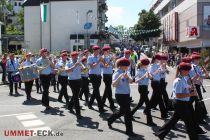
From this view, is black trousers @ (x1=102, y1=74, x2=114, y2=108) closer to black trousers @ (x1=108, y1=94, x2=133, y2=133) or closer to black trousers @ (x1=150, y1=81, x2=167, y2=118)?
black trousers @ (x1=150, y1=81, x2=167, y2=118)

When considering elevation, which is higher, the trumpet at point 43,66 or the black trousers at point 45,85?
the trumpet at point 43,66

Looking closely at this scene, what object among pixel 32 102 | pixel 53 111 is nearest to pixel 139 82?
pixel 53 111

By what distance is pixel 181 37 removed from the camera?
64.1m

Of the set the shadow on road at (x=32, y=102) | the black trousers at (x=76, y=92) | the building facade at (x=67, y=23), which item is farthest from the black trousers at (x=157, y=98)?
the building facade at (x=67, y=23)

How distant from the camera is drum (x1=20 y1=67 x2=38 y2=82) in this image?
16.5 m

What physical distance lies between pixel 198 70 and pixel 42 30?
5675 cm

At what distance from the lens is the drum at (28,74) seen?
54.1 ft

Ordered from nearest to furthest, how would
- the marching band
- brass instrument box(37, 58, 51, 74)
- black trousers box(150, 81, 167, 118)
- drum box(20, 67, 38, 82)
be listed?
the marching band < black trousers box(150, 81, 167, 118) < brass instrument box(37, 58, 51, 74) < drum box(20, 67, 38, 82)

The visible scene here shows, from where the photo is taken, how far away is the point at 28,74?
16547mm

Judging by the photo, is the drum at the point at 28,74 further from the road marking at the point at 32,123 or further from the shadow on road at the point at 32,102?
the road marking at the point at 32,123

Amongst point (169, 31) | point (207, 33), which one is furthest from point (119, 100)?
point (169, 31)

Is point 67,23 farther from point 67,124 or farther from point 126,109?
point 126,109

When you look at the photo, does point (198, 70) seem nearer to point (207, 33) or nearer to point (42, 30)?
point (207, 33)

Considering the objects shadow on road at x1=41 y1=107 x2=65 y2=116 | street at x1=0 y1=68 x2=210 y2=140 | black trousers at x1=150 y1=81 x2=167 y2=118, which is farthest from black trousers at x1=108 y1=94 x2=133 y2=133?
shadow on road at x1=41 y1=107 x2=65 y2=116
